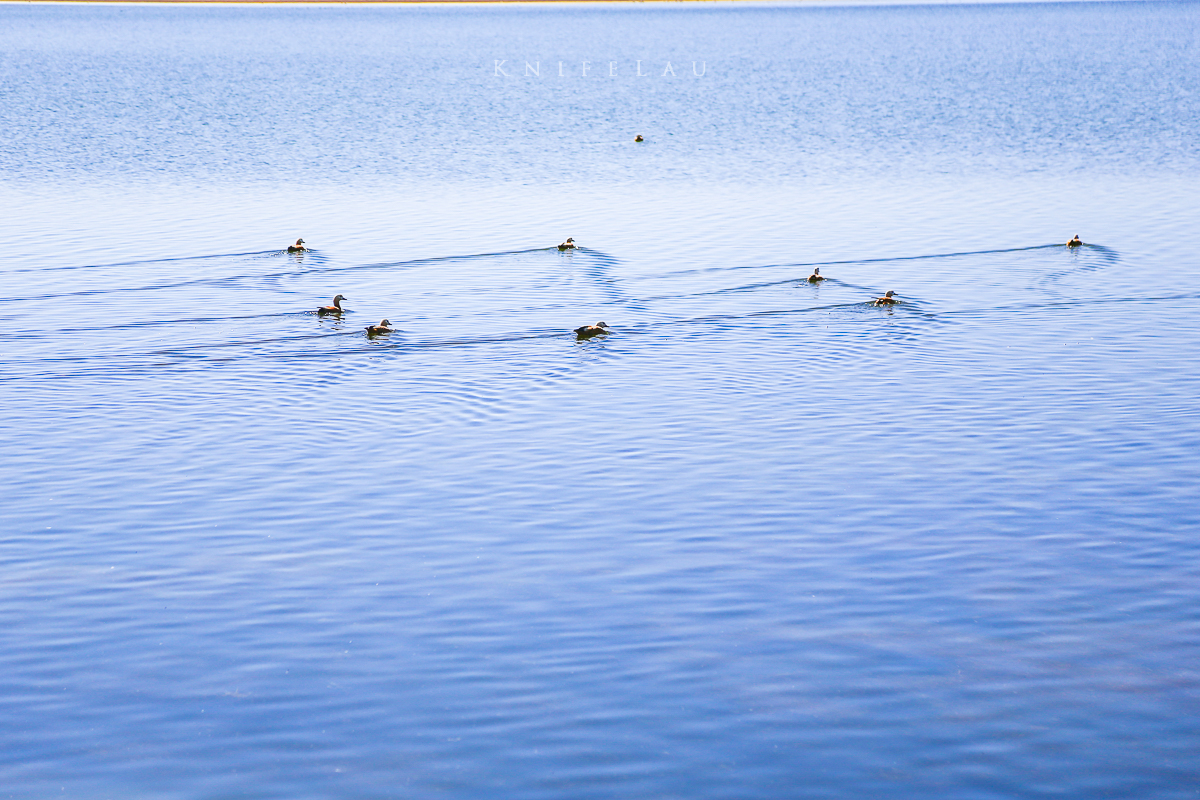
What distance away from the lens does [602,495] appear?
24328 millimetres

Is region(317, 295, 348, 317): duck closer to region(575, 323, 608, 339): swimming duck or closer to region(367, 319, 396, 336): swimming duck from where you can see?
region(367, 319, 396, 336): swimming duck

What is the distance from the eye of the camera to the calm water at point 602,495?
16094 mm

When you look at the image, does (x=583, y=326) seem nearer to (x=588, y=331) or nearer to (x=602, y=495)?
(x=588, y=331)

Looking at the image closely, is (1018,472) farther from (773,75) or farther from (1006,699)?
(773,75)

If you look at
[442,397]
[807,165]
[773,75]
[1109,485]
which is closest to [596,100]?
[773,75]

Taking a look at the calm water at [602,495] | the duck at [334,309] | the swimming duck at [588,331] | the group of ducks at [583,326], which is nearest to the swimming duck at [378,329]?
the group of ducks at [583,326]

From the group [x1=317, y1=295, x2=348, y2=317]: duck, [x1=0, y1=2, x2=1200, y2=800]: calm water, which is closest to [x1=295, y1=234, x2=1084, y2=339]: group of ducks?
[x1=317, y1=295, x2=348, y2=317]: duck

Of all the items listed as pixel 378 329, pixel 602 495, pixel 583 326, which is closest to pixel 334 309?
pixel 378 329

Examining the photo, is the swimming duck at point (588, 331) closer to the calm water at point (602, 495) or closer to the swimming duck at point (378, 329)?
the calm water at point (602, 495)

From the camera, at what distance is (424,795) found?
1500 cm

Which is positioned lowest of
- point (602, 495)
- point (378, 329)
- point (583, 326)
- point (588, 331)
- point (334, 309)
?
point (602, 495)

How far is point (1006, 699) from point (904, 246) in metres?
34.0

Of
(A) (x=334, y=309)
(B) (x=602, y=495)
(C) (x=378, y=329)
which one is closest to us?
(B) (x=602, y=495)

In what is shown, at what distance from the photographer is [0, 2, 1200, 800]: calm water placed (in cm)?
1609
